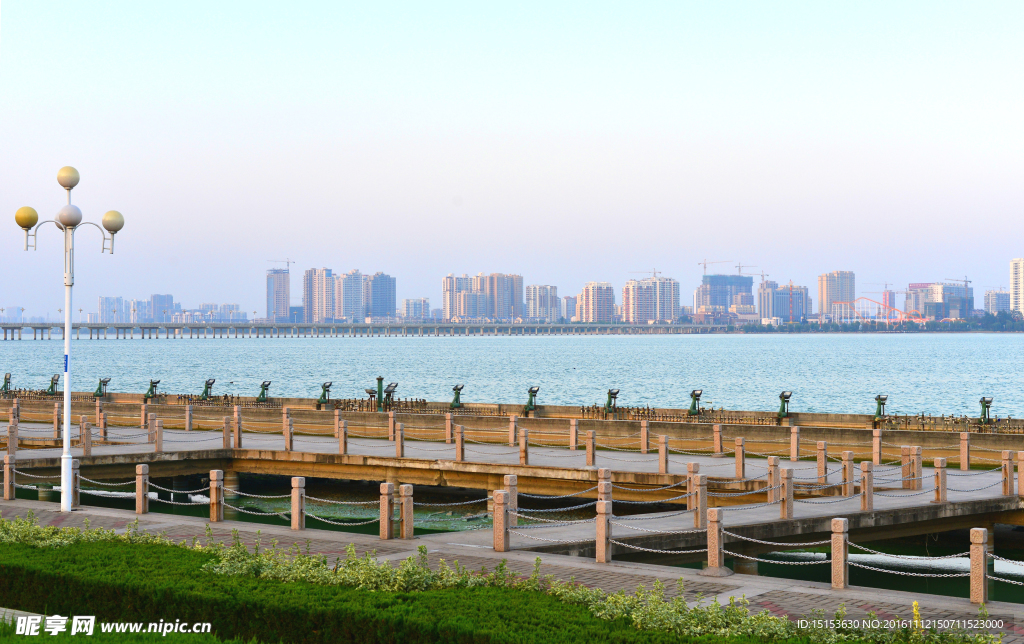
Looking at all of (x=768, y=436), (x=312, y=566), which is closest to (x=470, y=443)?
(x=768, y=436)

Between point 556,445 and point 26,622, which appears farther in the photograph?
point 556,445

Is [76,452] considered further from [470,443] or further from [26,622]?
[26,622]

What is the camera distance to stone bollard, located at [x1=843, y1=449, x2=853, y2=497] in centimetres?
2005

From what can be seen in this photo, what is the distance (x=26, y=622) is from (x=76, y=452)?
59.0ft

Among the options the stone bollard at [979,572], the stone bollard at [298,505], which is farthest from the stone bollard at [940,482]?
the stone bollard at [298,505]

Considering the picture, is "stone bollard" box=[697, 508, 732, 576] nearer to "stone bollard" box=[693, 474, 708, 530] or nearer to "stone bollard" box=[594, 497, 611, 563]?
"stone bollard" box=[594, 497, 611, 563]

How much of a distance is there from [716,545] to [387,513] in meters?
5.26

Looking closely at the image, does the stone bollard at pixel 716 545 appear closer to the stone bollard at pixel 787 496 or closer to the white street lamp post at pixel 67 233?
the stone bollard at pixel 787 496

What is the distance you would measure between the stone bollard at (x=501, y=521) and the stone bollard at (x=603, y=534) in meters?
1.37

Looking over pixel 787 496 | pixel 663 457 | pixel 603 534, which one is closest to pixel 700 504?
pixel 787 496

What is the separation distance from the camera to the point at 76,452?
27.5 metres

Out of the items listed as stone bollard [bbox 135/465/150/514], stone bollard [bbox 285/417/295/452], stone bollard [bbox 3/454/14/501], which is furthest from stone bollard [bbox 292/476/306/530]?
stone bollard [bbox 285/417/295/452]

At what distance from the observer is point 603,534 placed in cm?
1471

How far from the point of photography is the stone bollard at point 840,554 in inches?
496
